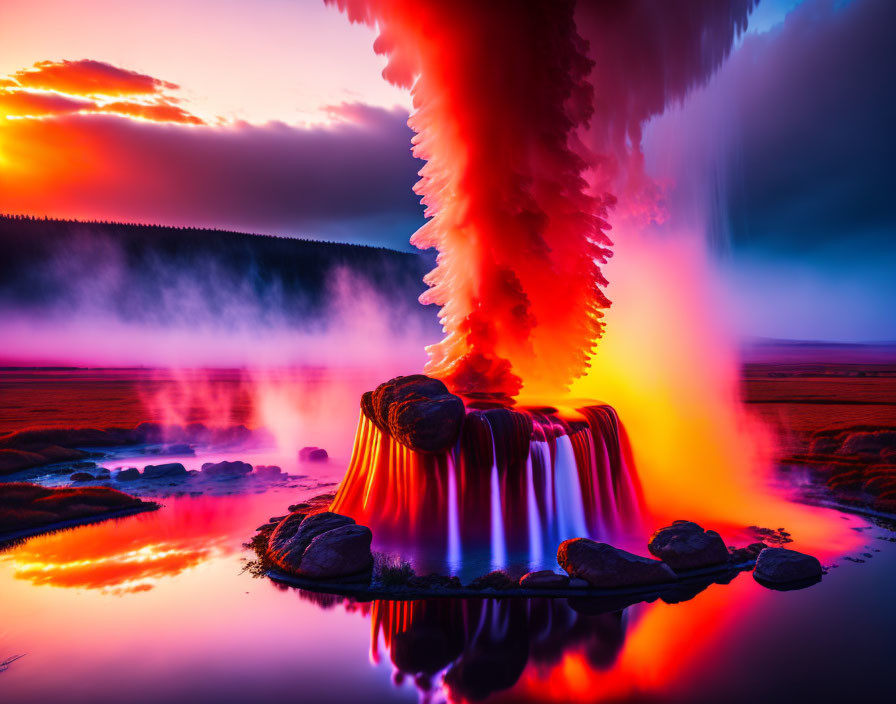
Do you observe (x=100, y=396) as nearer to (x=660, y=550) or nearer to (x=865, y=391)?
(x=660, y=550)

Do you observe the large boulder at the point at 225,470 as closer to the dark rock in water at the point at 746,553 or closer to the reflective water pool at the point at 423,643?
the reflective water pool at the point at 423,643

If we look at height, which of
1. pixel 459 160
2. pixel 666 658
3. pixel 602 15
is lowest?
pixel 666 658

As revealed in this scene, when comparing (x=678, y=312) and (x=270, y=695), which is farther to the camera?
(x=678, y=312)

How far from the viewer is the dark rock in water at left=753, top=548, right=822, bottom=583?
11.5m

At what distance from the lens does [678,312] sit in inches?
1057

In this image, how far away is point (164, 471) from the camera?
22.7 meters

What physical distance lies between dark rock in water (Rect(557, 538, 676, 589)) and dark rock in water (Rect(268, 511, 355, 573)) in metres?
4.49

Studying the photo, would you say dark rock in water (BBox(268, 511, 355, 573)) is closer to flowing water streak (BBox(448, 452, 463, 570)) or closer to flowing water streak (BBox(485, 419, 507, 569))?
flowing water streak (BBox(448, 452, 463, 570))

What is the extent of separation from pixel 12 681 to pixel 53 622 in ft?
6.60

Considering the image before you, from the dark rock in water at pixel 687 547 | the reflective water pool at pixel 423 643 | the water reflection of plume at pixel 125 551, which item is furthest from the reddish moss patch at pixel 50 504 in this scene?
the dark rock in water at pixel 687 547

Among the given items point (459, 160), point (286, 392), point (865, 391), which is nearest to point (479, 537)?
point (459, 160)

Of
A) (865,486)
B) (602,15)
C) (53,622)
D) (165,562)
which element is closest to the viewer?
(53,622)

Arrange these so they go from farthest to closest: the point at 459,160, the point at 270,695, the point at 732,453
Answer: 1. the point at 732,453
2. the point at 459,160
3. the point at 270,695

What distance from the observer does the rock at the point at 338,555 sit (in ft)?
37.6
